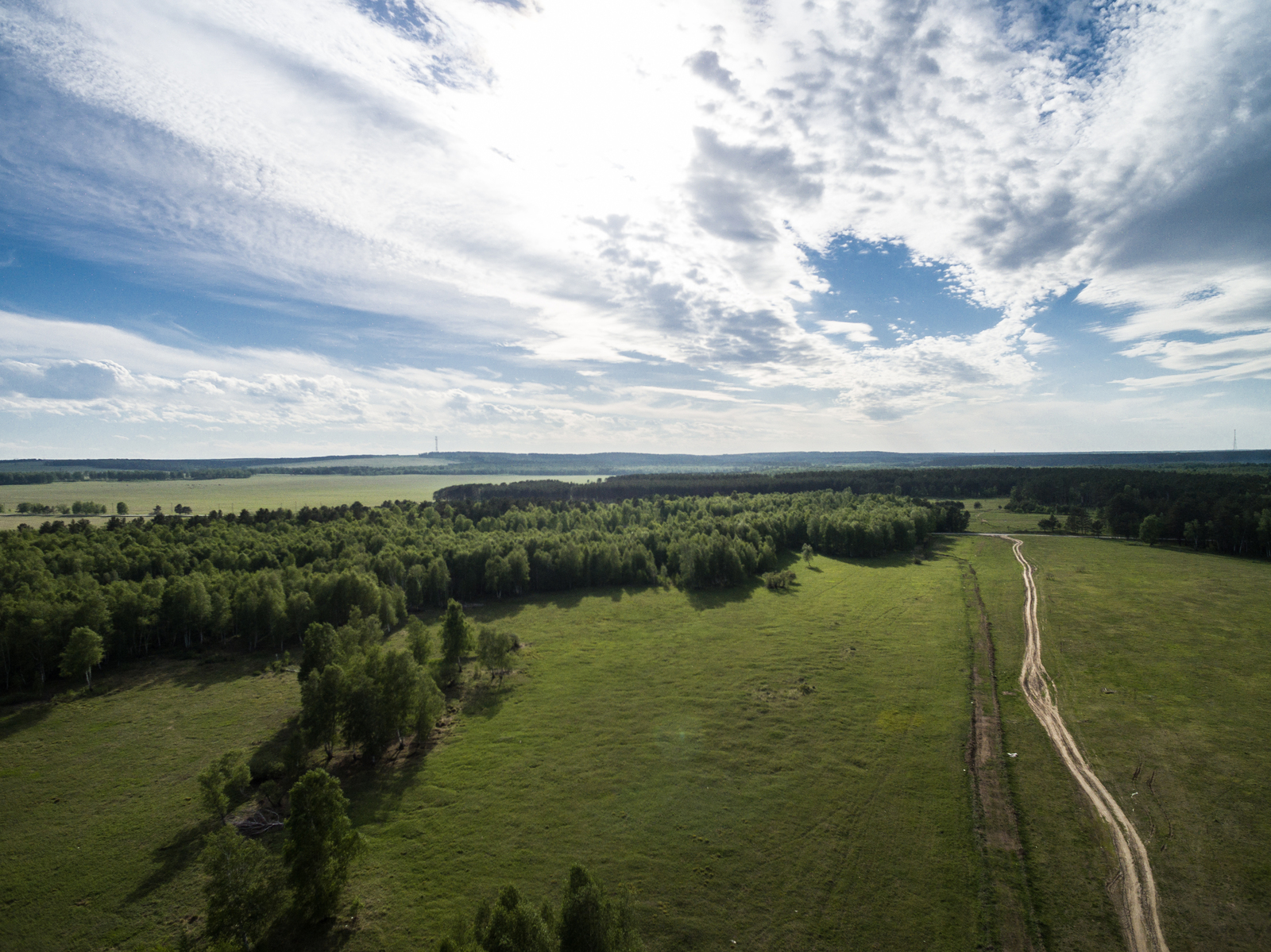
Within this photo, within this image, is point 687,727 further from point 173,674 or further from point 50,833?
point 173,674

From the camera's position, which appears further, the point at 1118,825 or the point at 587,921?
the point at 1118,825

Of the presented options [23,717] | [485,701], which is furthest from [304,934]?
[23,717]

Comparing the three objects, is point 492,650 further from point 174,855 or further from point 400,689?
point 174,855

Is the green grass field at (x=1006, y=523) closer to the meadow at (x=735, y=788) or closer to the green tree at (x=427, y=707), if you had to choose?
the meadow at (x=735, y=788)

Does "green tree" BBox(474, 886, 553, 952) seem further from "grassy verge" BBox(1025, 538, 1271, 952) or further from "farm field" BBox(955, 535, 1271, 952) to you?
"grassy verge" BBox(1025, 538, 1271, 952)

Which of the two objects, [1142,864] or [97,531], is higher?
[97,531]

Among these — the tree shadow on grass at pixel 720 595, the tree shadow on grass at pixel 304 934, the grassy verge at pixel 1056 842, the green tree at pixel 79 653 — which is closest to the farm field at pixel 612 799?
the tree shadow on grass at pixel 304 934

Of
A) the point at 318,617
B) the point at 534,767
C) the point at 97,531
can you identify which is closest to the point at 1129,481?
the point at 534,767
